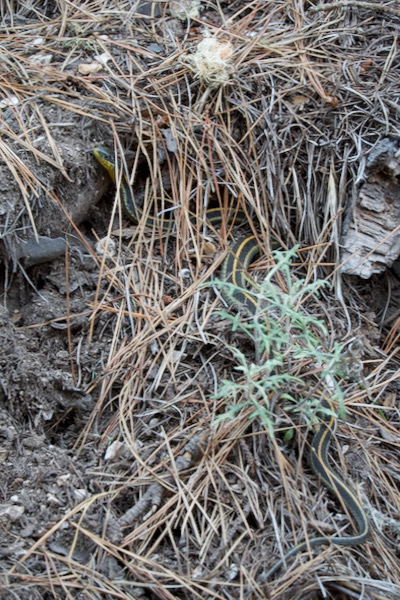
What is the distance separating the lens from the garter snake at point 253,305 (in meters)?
2.14

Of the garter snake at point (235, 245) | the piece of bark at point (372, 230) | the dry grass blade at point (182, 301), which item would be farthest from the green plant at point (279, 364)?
the piece of bark at point (372, 230)

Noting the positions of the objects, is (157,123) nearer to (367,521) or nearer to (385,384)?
(385,384)

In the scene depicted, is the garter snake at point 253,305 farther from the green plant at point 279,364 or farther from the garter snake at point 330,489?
the green plant at point 279,364

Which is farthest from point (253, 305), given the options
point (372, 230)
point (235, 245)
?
point (372, 230)

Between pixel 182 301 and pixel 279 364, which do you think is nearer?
pixel 279 364

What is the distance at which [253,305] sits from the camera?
2.95 meters

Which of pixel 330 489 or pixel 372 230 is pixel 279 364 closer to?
pixel 330 489

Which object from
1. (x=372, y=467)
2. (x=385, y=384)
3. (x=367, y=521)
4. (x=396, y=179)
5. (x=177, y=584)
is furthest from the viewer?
(x=396, y=179)

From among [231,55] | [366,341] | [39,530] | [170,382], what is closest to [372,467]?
[366,341]

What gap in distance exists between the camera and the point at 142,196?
10.2 feet

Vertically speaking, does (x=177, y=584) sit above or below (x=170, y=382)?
below

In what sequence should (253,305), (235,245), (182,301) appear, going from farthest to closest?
(235,245)
(253,305)
(182,301)

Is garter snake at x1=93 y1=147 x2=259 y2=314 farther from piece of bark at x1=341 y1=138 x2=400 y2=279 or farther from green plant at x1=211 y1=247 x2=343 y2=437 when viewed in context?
piece of bark at x1=341 y1=138 x2=400 y2=279

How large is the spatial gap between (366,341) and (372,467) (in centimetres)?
65
